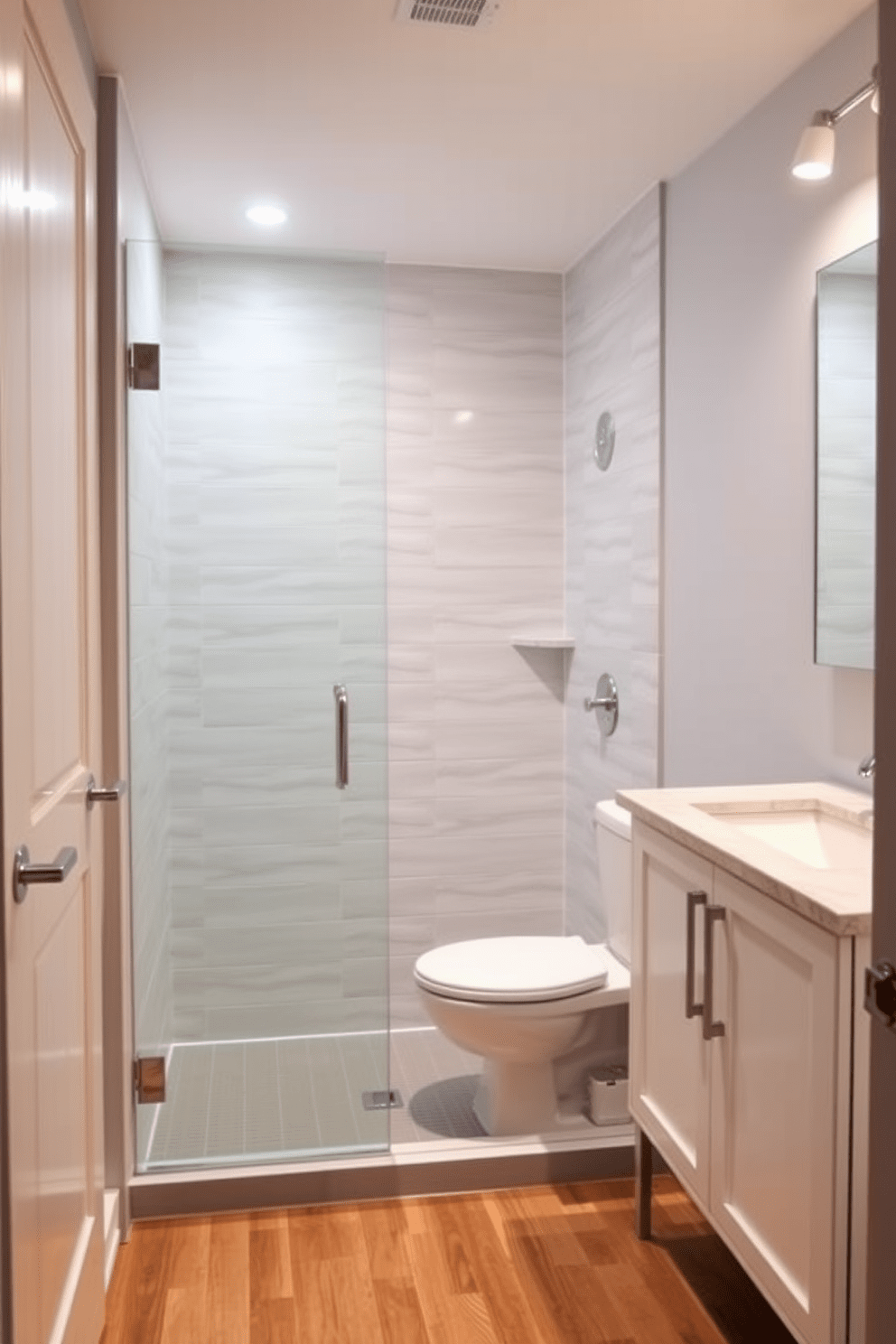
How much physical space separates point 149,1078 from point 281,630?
1.04 meters

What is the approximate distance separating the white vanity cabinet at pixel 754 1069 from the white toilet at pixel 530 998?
407 millimetres

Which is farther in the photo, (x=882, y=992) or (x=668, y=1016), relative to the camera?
(x=668, y=1016)

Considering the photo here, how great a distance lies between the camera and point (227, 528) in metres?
2.85

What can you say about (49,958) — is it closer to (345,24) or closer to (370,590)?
(370,590)

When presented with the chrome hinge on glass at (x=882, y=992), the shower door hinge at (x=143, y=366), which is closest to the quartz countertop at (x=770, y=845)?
the chrome hinge on glass at (x=882, y=992)

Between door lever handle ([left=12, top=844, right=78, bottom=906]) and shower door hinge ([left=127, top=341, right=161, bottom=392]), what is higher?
shower door hinge ([left=127, top=341, right=161, bottom=392])

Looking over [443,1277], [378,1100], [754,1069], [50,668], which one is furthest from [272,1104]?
[50,668]

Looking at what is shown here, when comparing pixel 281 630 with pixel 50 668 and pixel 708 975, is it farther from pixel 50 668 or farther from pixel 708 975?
pixel 708 975

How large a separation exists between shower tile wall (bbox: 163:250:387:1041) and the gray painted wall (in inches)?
30.7

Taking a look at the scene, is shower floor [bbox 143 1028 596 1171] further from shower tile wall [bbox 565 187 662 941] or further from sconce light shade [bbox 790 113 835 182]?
sconce light shade [bbox 790 113 835 182]

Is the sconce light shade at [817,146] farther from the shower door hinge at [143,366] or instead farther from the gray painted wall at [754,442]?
the shower door hinge at [143,366]

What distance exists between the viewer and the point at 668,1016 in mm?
2316

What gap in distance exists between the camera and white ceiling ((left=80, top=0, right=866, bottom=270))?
229 centimetres

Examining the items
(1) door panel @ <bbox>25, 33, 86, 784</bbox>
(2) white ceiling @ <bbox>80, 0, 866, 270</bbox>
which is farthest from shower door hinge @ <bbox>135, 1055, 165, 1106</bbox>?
(2) white ceiling @ <bbox>80, 0, 866, 270</bbox>
